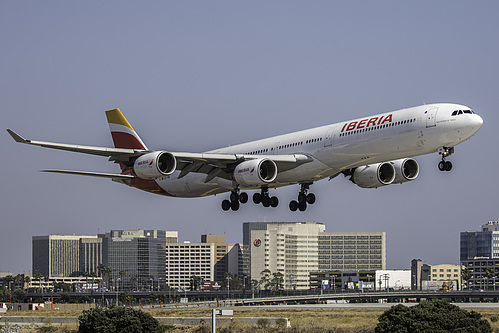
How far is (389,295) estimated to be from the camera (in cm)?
17138

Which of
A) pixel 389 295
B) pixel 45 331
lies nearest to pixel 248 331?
pixel 45 331

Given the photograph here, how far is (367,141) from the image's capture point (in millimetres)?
60875

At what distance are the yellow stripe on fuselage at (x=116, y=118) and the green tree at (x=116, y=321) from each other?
72.1ft

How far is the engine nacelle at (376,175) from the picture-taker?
230 feet

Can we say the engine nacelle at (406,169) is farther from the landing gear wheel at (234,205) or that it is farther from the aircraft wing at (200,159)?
the landing gear wheel at (234,205)

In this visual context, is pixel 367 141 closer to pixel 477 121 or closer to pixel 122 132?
pixel 477 121

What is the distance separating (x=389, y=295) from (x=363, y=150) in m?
116

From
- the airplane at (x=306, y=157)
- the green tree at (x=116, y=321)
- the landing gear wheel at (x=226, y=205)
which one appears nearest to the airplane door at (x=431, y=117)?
the airplane at (x=306, y=157)

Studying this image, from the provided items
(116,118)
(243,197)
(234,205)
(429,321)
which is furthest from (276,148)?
(116,118)

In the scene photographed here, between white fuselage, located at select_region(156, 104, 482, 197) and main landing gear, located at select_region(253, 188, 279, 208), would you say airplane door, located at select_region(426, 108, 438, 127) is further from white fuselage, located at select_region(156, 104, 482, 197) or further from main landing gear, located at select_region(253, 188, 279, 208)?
main landing gear, located at select_region(253, 188, 279, 208)

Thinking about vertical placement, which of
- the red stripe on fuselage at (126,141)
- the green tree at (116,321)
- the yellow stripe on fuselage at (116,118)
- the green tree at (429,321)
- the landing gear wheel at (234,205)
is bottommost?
the green tree at (116,321)

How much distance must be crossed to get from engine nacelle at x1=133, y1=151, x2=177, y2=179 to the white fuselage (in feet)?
27.7

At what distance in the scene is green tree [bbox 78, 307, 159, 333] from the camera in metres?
65.5

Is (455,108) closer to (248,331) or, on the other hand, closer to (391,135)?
(391,135)
